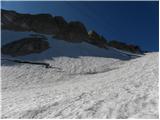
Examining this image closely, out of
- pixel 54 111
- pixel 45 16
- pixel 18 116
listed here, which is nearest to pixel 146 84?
pixel 54 111

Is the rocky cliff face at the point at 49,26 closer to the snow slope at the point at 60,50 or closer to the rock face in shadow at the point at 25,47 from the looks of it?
the snow slope at the point at 60,50

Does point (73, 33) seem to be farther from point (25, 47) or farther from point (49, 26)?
point (25, 47)

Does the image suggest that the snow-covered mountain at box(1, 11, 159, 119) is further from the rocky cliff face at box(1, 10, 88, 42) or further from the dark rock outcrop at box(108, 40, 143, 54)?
the dark rock outcrop at box(108, 40, 143, 54)

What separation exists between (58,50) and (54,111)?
28320 mm

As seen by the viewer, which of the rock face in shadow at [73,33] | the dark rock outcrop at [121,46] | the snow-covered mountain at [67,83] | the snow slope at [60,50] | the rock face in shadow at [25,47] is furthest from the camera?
the dark rock outcrop at [121,46]

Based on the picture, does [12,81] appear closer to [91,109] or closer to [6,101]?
[6,101]

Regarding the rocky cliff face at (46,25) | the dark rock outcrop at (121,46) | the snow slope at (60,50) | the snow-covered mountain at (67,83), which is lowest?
the snow-covered mountain at (67,83)

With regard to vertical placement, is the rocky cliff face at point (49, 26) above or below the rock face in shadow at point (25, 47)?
above

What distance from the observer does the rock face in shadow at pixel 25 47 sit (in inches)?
1409

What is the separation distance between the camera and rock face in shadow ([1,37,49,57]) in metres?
35.8

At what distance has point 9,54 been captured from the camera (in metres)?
35.0

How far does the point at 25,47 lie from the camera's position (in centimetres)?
3731

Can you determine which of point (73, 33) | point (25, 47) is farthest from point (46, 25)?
point (25, 47)

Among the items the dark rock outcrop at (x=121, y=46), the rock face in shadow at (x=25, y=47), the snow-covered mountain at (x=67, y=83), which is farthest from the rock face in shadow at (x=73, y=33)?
the dark rock outcrop at (x=121, y=46)
